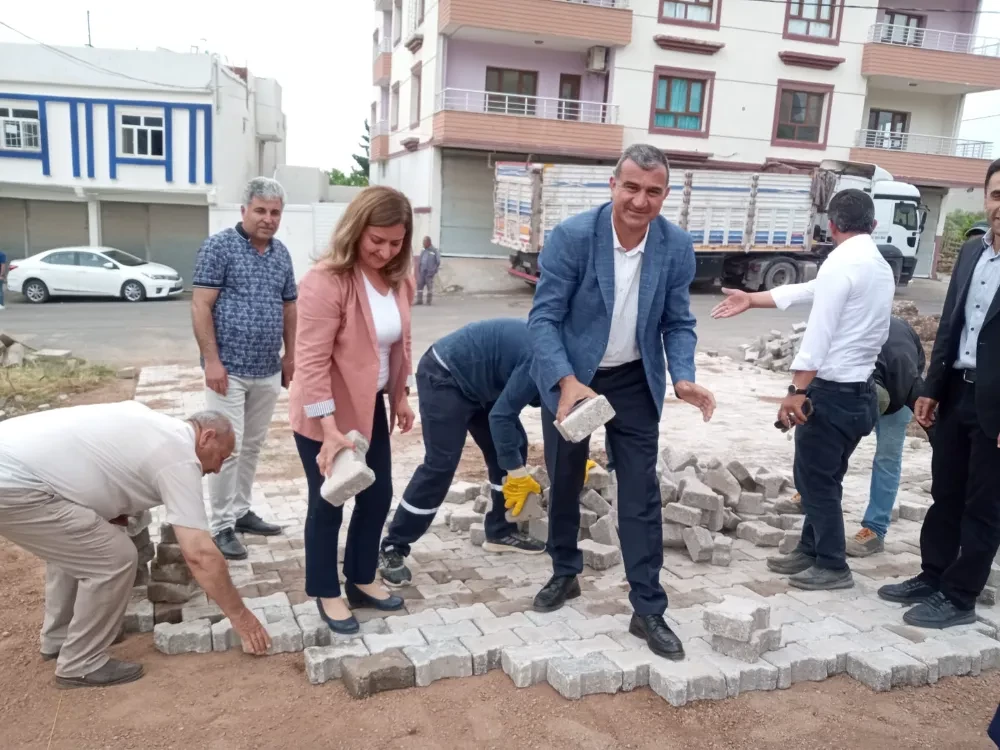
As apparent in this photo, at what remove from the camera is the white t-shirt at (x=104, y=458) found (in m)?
2.99

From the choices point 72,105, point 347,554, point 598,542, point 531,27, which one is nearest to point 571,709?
point 347,554

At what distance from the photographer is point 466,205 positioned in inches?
896

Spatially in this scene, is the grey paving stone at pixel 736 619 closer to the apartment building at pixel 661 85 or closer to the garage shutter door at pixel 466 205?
the apartment building at pixel 661 85

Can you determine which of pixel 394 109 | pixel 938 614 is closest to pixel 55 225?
pixel 394 109

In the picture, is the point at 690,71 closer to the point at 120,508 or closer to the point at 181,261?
the point at 181,261

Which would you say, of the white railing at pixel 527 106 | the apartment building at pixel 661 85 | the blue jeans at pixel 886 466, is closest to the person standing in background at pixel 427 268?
the apartment building at pixel 661 85

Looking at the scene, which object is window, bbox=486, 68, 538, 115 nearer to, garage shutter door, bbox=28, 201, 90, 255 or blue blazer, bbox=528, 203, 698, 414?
garage shutter door, bbox=28, 201, 90, 255

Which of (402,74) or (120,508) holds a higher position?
(402,74)

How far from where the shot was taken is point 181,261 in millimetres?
24734

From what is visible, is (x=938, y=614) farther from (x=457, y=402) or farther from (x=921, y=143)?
(x=921, y=143)

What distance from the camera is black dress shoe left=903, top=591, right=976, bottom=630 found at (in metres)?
3.76

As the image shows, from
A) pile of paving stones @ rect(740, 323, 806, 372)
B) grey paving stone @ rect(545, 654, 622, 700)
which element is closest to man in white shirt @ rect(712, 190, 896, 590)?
grey paving stone @ rect(545, 654, 622, 700)

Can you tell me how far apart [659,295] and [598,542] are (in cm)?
178

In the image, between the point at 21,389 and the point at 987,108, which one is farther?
the point at 987,108
